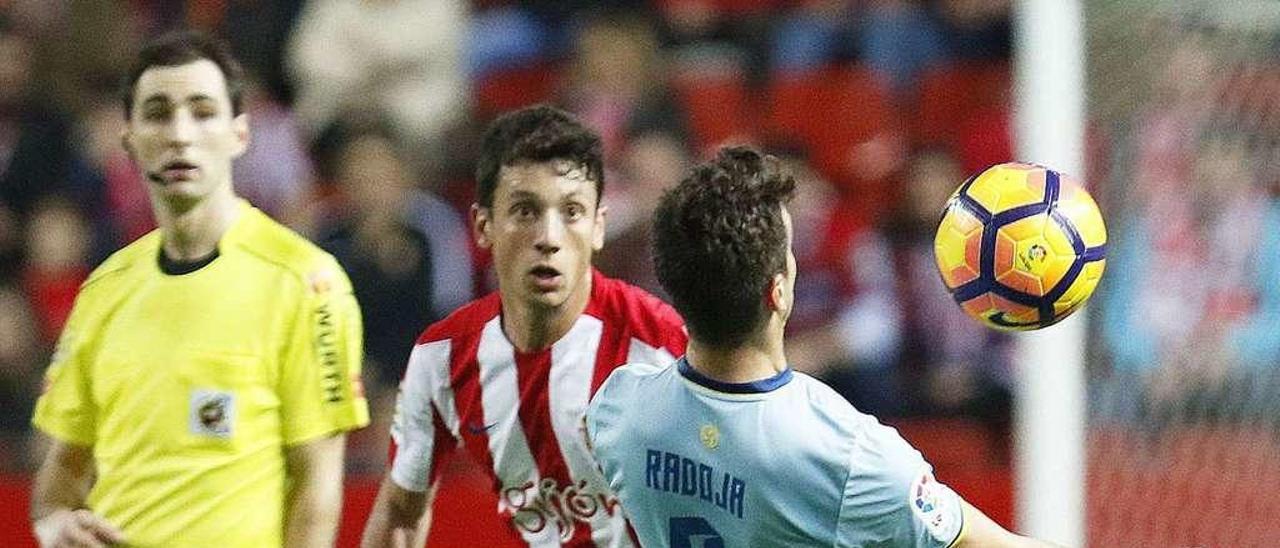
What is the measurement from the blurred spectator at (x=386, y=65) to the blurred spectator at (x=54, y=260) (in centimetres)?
107

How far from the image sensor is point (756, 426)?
3.56 metres

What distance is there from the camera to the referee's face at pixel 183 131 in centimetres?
435

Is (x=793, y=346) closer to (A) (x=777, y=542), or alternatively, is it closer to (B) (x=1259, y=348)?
(B) (x=1259, y=348)

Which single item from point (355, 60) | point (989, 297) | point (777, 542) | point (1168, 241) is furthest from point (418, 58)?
point (777, 542)

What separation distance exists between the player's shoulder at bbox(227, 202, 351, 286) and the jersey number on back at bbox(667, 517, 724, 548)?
3.49 feet

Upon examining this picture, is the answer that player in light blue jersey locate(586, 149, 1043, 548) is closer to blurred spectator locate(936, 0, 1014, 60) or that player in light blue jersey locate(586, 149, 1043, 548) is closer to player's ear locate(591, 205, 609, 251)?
player's ear locate(591, 205, 609, 251)

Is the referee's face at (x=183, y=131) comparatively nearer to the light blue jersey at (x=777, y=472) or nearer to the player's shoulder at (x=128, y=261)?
the player's shoulder at (x=128, y=261)

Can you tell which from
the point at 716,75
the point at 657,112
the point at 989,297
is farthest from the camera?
the point at 716,75

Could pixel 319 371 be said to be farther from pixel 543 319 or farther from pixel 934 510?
pixel 934 510

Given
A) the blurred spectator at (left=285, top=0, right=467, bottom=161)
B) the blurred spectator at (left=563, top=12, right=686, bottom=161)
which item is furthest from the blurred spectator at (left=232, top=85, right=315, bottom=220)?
the blurred spectator at (left=563, top=12, right=686, bottom=161)

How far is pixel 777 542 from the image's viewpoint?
11.8 feet

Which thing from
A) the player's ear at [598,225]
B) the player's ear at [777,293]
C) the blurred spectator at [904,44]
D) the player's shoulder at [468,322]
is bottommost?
the player's shoulder at [468,322]

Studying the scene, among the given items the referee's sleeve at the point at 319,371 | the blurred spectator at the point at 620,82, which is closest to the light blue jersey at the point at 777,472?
the referee's sleeve at the point at 319,371

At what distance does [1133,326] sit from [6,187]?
4827 millimetres
